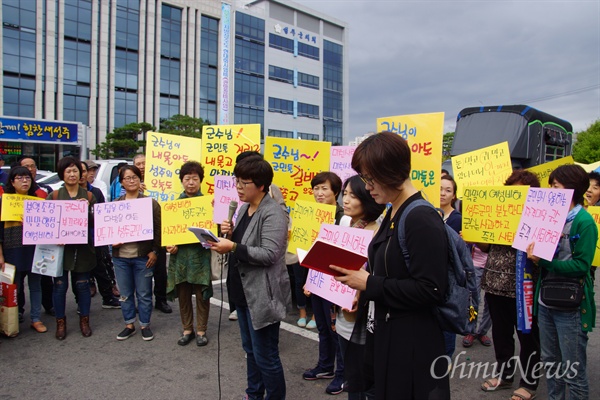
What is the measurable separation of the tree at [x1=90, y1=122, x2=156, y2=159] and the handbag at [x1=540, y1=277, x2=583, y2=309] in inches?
1431

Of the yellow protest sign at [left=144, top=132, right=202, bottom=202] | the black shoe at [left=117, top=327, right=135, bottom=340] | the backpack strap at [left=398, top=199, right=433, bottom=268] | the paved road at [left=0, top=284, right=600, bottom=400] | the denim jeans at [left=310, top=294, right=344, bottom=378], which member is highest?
the yellow protest sign at [left=144, top=132, right=202, bottom=202]

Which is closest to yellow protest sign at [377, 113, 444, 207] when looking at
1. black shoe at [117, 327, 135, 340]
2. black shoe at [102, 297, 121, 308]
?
black shoe at [117, 327, 135, 340]

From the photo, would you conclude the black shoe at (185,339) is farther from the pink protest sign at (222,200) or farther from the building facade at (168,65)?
the building facade at (168,65)

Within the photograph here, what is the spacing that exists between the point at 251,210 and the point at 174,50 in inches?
2083

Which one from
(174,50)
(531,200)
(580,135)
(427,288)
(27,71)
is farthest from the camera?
(174,50)

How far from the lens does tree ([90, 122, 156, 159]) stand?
3588cm

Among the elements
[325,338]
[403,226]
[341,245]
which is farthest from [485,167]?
[403,226]

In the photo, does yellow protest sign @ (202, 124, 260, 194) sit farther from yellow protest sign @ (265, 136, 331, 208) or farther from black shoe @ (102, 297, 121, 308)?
black shoe @ (102, 297, 121, 308)

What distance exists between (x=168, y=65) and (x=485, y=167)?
5099 cm

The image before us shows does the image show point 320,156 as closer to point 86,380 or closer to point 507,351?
point 507,351

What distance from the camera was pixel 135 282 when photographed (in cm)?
Answer: 490

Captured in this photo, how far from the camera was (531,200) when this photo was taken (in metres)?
3.23

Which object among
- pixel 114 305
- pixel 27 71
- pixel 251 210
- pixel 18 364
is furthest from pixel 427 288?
pixel 27 71

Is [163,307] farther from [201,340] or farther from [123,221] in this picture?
[123,221]
